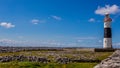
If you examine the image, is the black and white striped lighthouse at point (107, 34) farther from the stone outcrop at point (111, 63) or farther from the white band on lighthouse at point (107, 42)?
the stone outcrop at point (111, 63)

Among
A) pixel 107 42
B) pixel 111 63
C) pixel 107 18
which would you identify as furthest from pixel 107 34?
pixel 111 63

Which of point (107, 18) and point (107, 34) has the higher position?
point (107, 18)

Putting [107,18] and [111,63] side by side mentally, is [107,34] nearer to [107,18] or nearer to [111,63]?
[107,18]

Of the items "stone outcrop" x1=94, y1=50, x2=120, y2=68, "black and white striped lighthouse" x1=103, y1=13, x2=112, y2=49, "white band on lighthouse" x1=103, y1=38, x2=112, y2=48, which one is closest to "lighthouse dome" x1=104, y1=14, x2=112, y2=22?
"black and white striped lighthouse" x1=103, y1=13, x2=112, y2=49

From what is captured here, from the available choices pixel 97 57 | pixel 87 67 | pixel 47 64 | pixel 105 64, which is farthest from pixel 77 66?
pixel 105 64

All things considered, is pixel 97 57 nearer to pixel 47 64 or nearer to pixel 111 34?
pixel 47 64

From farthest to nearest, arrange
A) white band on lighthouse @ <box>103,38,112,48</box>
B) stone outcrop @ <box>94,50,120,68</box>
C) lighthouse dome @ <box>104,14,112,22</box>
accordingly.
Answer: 1. lighthouse dome @ <box>104,14,112,22</box>
2. white band on lighthouse @ <box>103,38,112,48</box>
3. stone outcrop @ <box>94,50,120,68</box>

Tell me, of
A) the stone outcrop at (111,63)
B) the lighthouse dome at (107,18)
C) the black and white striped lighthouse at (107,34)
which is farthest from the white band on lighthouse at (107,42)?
the stone outcrop at (111,63)

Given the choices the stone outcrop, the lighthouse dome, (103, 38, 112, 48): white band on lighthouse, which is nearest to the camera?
the stone outcrop

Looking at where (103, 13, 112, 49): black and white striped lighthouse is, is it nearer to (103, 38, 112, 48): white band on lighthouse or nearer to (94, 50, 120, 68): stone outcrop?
(103, 38, 112, 48): white band on lighthouse

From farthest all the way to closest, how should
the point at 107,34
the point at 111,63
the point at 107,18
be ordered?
1. the point at 107,18
2. the point at 107,34
3. the point at 111,63

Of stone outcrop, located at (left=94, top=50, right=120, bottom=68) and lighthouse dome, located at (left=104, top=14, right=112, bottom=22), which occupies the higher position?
lighthouse dome, located at (left=104, top=14, right=112, bottom=22)
